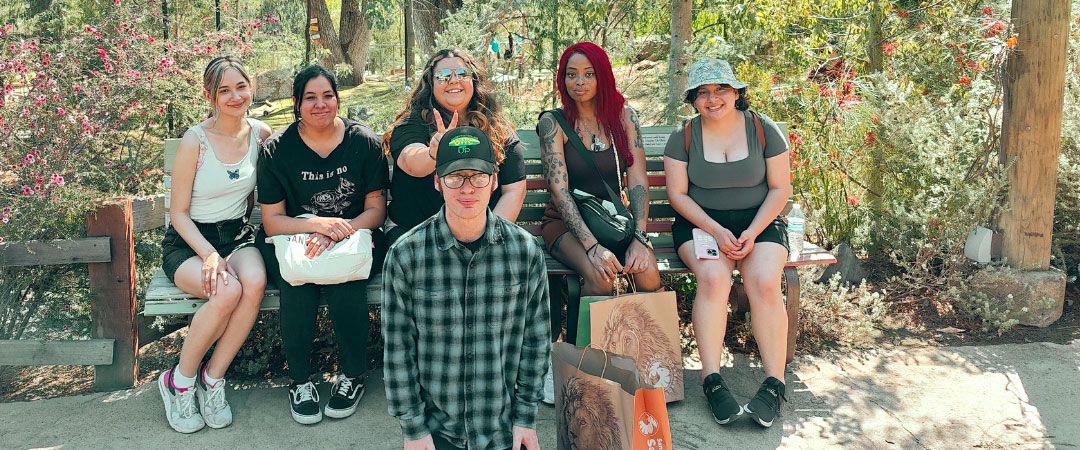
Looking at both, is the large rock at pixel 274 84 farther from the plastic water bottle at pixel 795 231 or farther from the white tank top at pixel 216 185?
the plastic water bottle at pixel 795 231

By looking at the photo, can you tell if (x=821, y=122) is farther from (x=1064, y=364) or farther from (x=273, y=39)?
(x=273, y=39)

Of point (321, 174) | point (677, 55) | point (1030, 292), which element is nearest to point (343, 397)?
point (321, 174)

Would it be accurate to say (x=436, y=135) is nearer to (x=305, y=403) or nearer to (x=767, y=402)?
(x=305, y=403)

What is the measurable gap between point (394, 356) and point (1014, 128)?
159 inches

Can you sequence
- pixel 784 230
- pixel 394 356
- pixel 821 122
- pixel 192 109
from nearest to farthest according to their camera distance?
pixel 394 356 → pixel 784 230 → pixel 192 109 → pixel 821 122

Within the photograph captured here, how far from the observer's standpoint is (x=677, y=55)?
19.0 ft

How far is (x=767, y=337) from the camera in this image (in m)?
3.92

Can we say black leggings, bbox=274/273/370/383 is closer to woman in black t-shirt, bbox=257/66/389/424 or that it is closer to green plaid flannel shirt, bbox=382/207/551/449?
woman in black t-shirt, bbox=257/66/389/424

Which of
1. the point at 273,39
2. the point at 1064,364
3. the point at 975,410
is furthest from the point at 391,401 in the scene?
the point at 273,39

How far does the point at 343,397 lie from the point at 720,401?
1658 millimetres

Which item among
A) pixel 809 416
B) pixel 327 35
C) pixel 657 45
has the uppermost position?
pixel 327 35

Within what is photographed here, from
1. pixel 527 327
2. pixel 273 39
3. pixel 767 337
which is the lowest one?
pixel 767 337

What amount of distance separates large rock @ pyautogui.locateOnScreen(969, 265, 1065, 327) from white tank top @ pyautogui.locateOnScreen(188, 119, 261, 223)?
410cm

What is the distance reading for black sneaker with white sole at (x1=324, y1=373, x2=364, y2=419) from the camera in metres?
3.77
